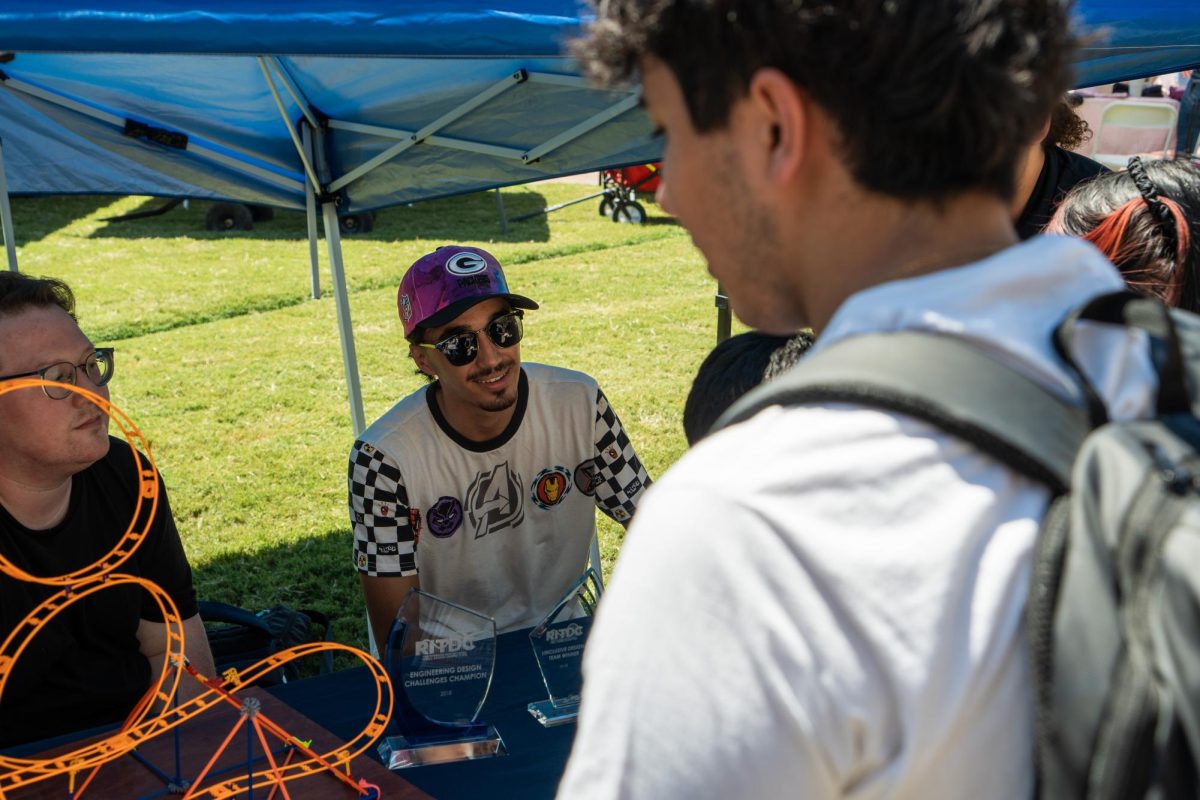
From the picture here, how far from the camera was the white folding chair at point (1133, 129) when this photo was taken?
384 inches

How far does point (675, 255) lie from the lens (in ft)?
34.1

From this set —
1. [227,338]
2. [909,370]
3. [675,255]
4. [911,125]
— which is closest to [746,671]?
[909,370]

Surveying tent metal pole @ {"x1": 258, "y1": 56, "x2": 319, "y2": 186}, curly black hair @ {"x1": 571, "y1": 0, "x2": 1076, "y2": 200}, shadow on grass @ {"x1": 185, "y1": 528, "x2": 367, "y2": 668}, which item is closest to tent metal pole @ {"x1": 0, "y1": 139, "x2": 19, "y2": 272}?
tent metal pole @ {"x1": 258, "y1": 56, "x2": 319, "y2": 186}

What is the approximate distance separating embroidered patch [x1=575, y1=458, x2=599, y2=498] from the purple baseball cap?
43 centimetres

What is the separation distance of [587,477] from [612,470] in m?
0.07

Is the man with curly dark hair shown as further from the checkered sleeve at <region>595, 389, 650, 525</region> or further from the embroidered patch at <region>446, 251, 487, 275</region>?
the checkered sleeve at <region>595, 389, 650, 525</region>

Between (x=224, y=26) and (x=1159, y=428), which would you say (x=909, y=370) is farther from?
(x=224, y=26)

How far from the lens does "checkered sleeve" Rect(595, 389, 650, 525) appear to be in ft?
9.29

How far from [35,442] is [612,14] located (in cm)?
168

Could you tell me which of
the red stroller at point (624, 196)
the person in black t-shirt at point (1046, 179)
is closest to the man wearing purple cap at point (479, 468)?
the person in black t-shirt at point (1046, 179)

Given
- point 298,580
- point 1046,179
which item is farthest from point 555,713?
point 298,580

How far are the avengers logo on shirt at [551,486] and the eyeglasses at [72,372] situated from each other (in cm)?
102

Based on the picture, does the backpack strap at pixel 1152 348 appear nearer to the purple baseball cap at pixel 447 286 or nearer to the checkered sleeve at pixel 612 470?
the purple baseball cap at pixel 447 286

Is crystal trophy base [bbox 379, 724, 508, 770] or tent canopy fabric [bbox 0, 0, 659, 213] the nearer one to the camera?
crystal trophy base [bbox 379, 724, 508, 770]
